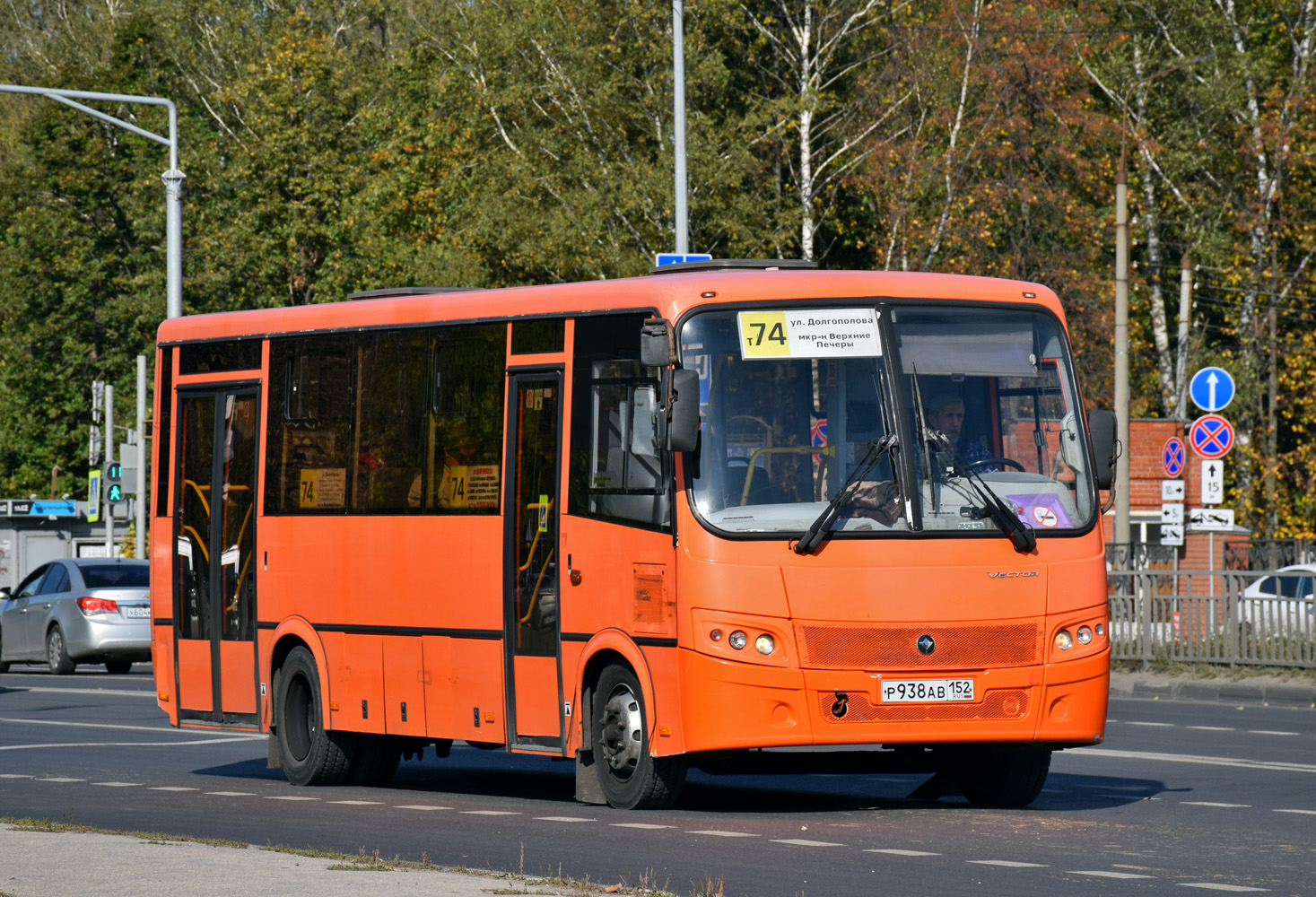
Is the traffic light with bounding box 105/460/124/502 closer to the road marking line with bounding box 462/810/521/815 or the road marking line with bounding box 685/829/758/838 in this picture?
the road marking line with bounding box 462/810/521/815

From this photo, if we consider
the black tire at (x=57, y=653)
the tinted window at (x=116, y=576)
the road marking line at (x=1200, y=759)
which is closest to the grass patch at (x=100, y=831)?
the road marking line at (x=1200, y=759)

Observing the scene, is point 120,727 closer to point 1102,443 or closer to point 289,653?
point 289,653

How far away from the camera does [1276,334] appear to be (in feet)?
167

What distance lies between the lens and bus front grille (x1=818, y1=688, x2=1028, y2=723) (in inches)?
453

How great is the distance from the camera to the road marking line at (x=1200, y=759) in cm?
1557

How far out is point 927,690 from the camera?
11.6 metres

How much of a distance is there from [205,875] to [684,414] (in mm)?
3685

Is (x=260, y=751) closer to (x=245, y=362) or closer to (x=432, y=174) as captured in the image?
(x=245, y=362)

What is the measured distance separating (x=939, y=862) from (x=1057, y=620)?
7.56ft

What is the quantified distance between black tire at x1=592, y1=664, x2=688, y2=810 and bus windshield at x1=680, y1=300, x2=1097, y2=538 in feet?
3.77

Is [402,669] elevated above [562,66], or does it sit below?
below

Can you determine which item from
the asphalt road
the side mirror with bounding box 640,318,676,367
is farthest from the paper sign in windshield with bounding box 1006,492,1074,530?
the side mirror with bounding box 640,318,676,367

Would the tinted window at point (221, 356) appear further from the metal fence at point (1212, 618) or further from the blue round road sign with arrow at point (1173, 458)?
the blue round road sign with arrow at point (1173, 458)

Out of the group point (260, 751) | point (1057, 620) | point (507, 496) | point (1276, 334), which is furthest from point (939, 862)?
point (1276, 334)
